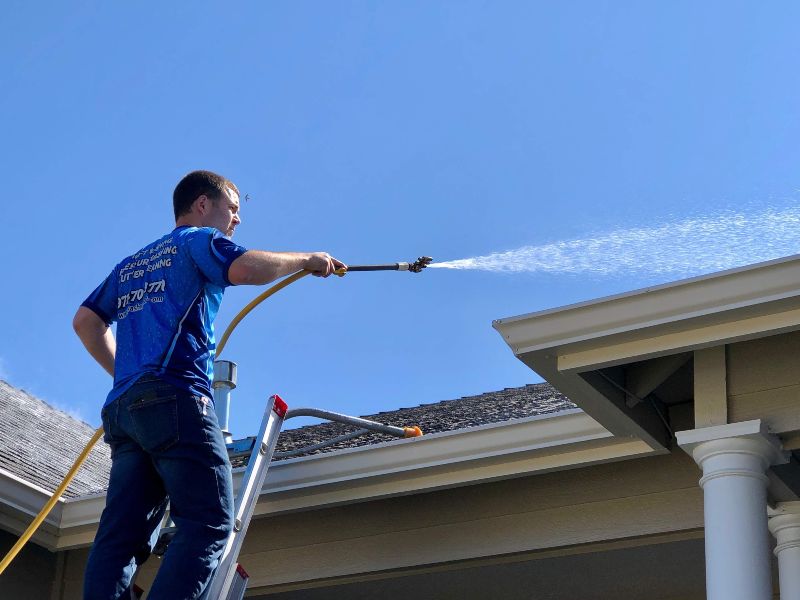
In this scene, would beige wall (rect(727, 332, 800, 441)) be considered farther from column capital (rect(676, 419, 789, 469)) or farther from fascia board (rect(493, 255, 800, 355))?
fascia board (rect(493, 255, 800, 355))

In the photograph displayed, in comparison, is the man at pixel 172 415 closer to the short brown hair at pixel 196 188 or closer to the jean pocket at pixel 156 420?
the jean pocket at pixel 156 420

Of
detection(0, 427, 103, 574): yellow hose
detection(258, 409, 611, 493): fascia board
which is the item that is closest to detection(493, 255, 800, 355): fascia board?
detection(258, 409, 611, 493): fascia board

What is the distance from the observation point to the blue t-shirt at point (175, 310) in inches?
174

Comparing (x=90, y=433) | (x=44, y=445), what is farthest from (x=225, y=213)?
(x=90, y=433)

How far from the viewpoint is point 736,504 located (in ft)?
15.1

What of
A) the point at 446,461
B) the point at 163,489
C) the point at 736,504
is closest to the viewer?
the point at 163,489

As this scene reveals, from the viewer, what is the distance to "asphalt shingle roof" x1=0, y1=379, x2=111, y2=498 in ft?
24.2

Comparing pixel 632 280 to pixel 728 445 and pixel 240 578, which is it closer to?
pixel 728 445

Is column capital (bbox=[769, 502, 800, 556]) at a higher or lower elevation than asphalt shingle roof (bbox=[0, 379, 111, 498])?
lower

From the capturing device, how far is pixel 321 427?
896 cm

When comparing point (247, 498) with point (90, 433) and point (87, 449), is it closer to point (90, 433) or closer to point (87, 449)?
point (87, 449)

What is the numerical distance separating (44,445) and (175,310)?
14.2 ft

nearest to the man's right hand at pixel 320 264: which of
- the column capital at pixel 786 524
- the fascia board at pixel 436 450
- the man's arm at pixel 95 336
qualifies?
the man's arm at pixel 95 336

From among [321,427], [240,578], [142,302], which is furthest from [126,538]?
[321,427]
